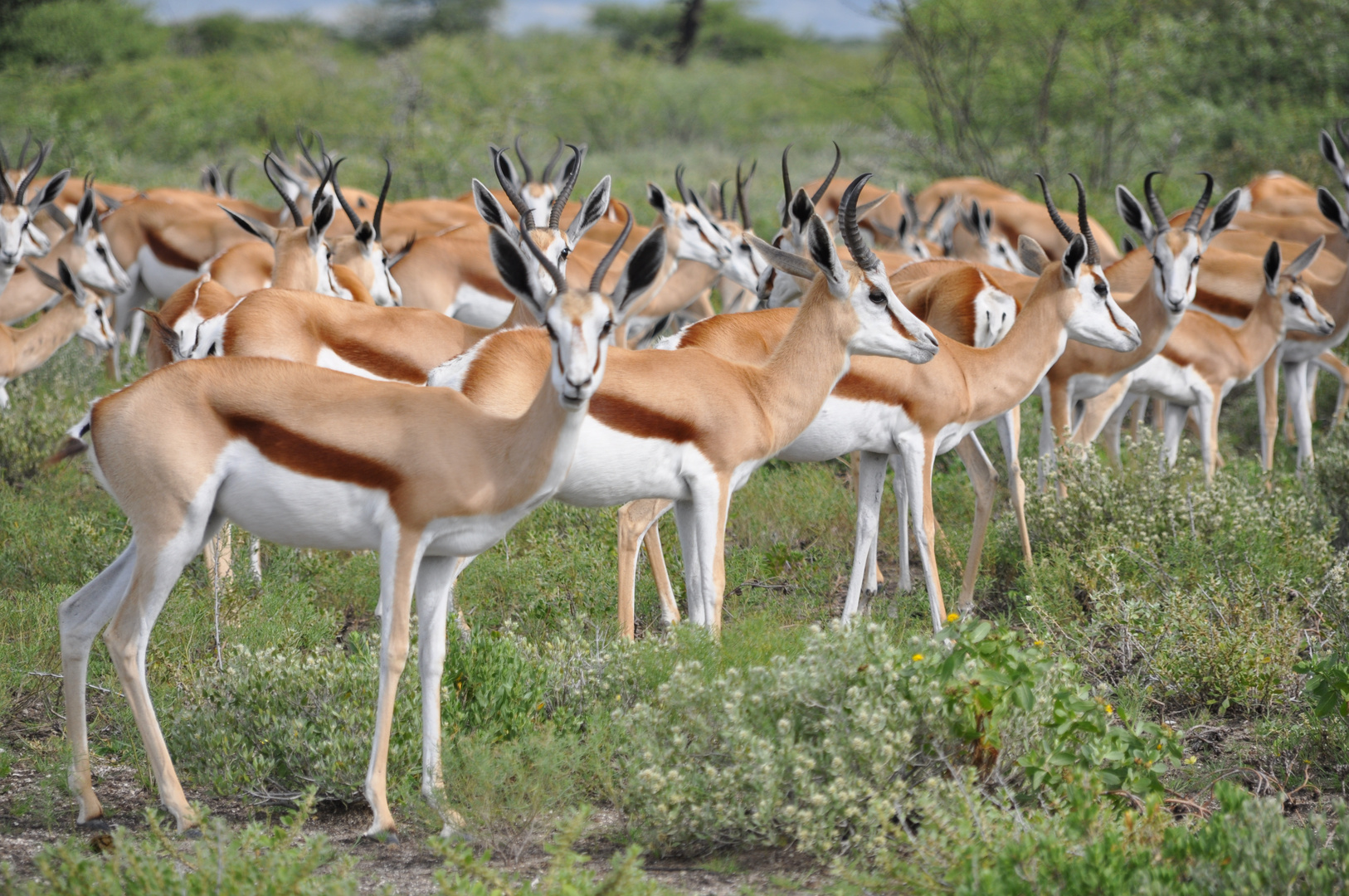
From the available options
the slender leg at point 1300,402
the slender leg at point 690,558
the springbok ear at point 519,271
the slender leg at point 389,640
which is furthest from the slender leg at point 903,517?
the slender leg at point 1300,402

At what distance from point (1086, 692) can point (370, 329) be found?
2989 millimetres

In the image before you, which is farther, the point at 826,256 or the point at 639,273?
the point at 826,256

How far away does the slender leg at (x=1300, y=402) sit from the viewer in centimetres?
732

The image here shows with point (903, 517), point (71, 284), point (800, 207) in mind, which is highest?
point (800, 207)

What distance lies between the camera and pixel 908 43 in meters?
14.4

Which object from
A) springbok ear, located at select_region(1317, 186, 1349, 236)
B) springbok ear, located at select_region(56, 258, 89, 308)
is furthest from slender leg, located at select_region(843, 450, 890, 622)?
springbok ear, located at select_region(56, 258, 89, 308)

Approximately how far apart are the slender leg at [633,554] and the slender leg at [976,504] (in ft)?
3.87

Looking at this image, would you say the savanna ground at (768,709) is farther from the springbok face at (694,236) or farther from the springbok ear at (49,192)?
the springbok face at (694,236)

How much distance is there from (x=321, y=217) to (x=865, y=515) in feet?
9.02

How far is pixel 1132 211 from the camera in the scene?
6.75 metres

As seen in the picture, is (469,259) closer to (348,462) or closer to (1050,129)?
(348,462)

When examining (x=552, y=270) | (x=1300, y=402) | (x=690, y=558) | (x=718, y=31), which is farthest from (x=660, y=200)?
(x=718, y=31)

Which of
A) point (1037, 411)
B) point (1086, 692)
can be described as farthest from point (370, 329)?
point (1037, 411)

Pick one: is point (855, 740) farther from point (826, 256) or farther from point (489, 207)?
point (489, 207)
